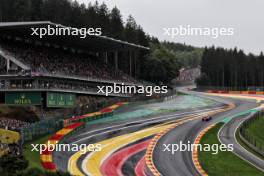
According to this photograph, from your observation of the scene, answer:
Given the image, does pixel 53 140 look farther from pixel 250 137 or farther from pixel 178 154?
pixel 250 137

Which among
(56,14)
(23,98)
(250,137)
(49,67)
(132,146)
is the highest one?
(56,14)

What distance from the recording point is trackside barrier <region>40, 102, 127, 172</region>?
35.9 meters

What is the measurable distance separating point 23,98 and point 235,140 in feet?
92.3

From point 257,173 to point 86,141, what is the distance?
1737cm

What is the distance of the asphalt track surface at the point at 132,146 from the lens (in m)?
35.7

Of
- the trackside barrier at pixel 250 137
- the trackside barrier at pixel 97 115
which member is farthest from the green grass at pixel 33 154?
the trackside barrier at pixel 250 137

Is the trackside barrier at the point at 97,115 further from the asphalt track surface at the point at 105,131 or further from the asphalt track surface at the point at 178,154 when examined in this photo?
the asphalt track surface at the point at 178,154

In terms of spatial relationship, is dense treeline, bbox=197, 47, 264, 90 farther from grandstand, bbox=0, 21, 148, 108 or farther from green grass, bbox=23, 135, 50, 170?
green grass, bbox=23, 135, 50, 170

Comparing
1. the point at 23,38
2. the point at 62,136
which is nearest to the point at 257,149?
the point at 62,136

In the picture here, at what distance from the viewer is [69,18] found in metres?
94.6

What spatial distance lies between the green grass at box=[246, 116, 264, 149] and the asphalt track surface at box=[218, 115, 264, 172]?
157 centimetres

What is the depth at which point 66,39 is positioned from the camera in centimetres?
7419

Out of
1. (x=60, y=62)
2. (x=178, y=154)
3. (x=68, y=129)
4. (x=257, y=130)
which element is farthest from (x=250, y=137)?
(x=60, y=62)

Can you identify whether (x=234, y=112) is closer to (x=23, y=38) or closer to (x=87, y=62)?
(x=87, y=62)
